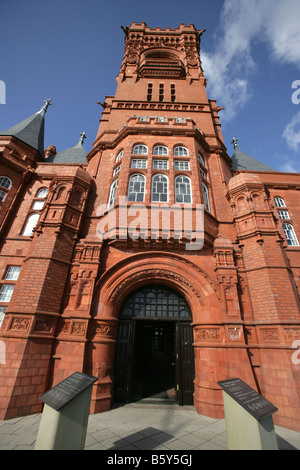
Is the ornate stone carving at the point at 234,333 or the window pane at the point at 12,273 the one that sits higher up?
the window pane at the point at 12,273

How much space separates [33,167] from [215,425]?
15.5 meters

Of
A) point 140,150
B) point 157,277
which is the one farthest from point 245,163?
point 157,277

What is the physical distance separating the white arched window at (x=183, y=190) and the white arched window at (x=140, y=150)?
2696 millimetres

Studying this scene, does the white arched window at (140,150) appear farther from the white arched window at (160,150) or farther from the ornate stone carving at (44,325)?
the ornate stone carving at (44,325)

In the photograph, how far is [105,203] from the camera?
10.9 m

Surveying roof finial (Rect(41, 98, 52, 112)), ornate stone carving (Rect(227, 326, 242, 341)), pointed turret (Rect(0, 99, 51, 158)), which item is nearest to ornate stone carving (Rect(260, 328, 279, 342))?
ornate stone carving (Rect(227, 326, 242, 341))

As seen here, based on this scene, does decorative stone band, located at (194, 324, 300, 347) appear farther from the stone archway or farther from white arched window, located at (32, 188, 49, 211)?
white arched window, located at (32, 188, 49, 211)

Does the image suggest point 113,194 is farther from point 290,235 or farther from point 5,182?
point 290,235

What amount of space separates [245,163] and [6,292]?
18.4 m

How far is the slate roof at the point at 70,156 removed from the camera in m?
16.3

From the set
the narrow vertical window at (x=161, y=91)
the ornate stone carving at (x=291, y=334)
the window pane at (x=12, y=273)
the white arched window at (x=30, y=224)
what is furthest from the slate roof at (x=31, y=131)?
the ornate stone carving at (x=291, y=334)
